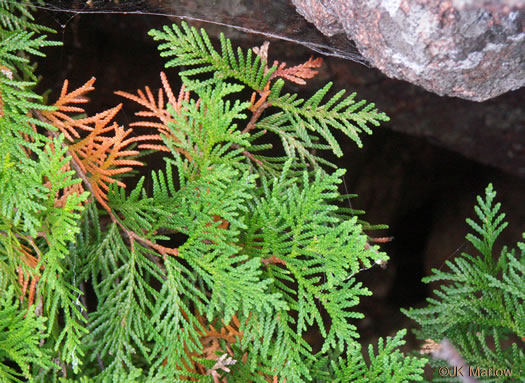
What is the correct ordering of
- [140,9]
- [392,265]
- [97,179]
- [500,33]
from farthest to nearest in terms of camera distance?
1. [392,265]
2. [140,9]
3. [97,179]
4. [500,33]

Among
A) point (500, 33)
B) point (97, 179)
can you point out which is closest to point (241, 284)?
point (97, 179)

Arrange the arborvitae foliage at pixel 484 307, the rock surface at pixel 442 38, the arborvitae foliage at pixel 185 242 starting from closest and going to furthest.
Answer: the rock surface at pixel 442 38, the arborvitae foliage at pixel 185 242, the arborvitae foliage at pixel 484 307

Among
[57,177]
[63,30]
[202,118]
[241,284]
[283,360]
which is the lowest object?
[283,360]

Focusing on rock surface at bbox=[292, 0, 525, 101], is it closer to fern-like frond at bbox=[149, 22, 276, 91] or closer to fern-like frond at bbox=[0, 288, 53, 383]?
Result: fern-like frond at bbox=[149, 22, 276, 91]

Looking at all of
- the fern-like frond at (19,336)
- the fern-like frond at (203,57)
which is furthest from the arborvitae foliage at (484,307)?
the fern-like frond at (19,336)

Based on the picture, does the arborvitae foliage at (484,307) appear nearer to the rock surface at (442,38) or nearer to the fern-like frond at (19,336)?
the rock surface at (442,38)

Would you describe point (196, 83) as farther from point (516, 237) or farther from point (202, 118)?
point (516, 237)

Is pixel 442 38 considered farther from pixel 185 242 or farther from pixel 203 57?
pixel 185 242
